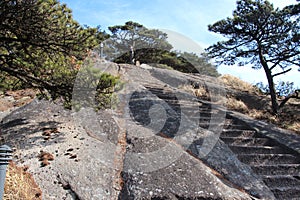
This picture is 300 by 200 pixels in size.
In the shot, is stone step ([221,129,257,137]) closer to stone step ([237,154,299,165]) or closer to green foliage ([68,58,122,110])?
stone step ([237,154,299,165])

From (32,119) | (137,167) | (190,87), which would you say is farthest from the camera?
(190,87)

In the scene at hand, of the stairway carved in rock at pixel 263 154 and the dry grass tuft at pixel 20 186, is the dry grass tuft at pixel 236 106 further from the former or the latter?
the dry grass tuft at pixel 20 186

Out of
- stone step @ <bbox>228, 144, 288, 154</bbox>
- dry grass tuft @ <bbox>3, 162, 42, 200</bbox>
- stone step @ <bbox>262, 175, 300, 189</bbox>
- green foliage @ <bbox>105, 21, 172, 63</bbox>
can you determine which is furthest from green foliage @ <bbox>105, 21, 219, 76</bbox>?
dry grass tuft @ <bbox>3, 162, 42, 200</bbox>

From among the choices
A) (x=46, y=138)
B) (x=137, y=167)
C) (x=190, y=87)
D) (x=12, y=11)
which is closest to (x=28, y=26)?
(x=12, y=11)

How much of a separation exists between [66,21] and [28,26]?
1.45 ft

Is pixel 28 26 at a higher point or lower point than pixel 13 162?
higher

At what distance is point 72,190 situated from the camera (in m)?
2.51

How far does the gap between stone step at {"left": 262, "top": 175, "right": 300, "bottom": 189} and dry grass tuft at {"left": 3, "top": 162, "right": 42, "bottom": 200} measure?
2.99 metres

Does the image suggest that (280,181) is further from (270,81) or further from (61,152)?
(270,81)

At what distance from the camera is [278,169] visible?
3.91 m

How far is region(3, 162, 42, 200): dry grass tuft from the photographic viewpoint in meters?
2.20

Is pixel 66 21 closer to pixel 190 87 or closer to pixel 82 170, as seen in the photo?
pixel 82 170

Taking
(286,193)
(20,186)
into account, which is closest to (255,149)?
(286,193)

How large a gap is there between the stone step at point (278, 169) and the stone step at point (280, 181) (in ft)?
0.45
